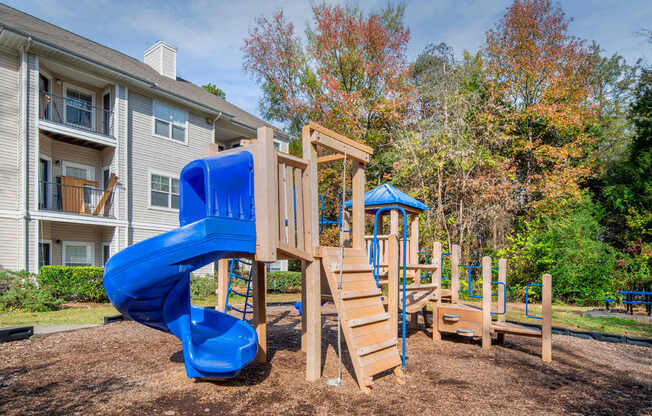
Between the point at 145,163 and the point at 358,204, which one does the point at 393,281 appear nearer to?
the point at 358,204

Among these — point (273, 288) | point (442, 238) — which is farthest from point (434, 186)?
point (273, 288)

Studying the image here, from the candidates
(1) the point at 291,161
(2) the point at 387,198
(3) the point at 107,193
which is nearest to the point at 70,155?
(3) the point at 107,193

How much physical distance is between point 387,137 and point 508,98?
5.91 meters

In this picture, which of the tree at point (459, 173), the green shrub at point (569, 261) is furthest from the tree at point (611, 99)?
the tree at point (459, 173)

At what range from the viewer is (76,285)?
39.7ft

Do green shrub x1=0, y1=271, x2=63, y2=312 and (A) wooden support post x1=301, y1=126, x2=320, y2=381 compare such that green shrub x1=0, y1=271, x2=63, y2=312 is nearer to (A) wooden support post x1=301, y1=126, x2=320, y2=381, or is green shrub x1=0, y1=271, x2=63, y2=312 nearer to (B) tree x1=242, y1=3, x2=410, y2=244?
(A) wooden support post x1=301, y1=126, x2=320, y2=381

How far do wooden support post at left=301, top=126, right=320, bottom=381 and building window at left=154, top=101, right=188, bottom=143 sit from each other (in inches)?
538

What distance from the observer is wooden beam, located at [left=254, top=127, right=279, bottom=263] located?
14.7 feet

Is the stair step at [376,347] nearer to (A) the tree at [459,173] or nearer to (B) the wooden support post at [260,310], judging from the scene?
(B) the wooden support post at [260,310]

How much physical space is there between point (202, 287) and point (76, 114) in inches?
326

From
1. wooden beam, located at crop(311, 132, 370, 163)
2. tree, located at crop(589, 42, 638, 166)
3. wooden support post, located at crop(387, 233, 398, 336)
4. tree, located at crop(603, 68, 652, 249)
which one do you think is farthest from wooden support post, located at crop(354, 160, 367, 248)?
tree, located at crop(589, 42, 638, 166)

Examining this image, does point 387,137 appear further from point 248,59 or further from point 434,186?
point 248,59

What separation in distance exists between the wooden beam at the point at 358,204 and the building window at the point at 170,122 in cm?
1341

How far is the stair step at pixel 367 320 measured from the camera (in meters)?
4.77
